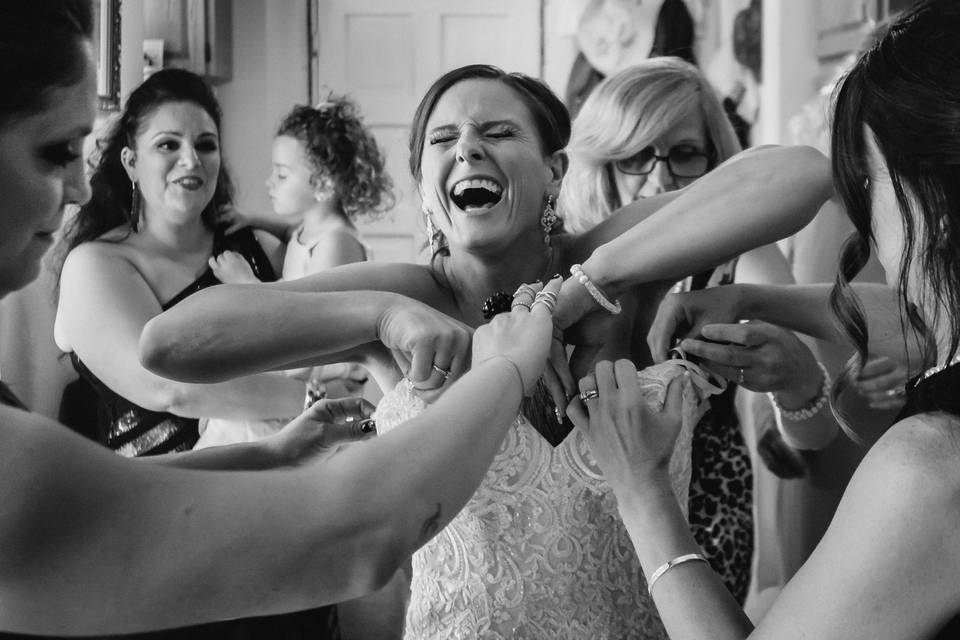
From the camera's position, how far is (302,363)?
137cm

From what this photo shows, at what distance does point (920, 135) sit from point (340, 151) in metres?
2.38

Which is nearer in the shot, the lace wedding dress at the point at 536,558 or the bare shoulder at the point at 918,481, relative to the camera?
the bare shoulder at the point at 918,481

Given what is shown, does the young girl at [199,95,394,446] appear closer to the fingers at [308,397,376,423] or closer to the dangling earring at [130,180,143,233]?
the dangling earring at [130,180,143,233]

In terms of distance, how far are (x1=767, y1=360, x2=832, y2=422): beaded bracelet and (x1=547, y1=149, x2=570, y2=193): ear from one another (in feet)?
1.79

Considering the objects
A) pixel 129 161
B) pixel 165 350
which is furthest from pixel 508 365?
pixel 129 161

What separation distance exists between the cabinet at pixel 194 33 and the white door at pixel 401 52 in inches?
17.2

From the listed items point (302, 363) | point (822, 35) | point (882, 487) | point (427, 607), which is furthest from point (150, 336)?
point (822, 35)

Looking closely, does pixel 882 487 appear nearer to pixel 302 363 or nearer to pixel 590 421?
pixel 590 421

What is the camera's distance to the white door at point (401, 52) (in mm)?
4707

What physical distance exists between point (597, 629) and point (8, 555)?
0.76 metres

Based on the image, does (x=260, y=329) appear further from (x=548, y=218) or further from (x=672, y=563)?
(x=672, y=563)

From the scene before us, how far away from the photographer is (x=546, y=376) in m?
1.23

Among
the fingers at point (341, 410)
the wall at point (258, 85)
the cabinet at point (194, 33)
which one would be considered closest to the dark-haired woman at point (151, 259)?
the fingers at point (341, 410)

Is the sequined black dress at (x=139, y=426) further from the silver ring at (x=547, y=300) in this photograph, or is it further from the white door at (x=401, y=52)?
the white door at (x=401, y=52)
